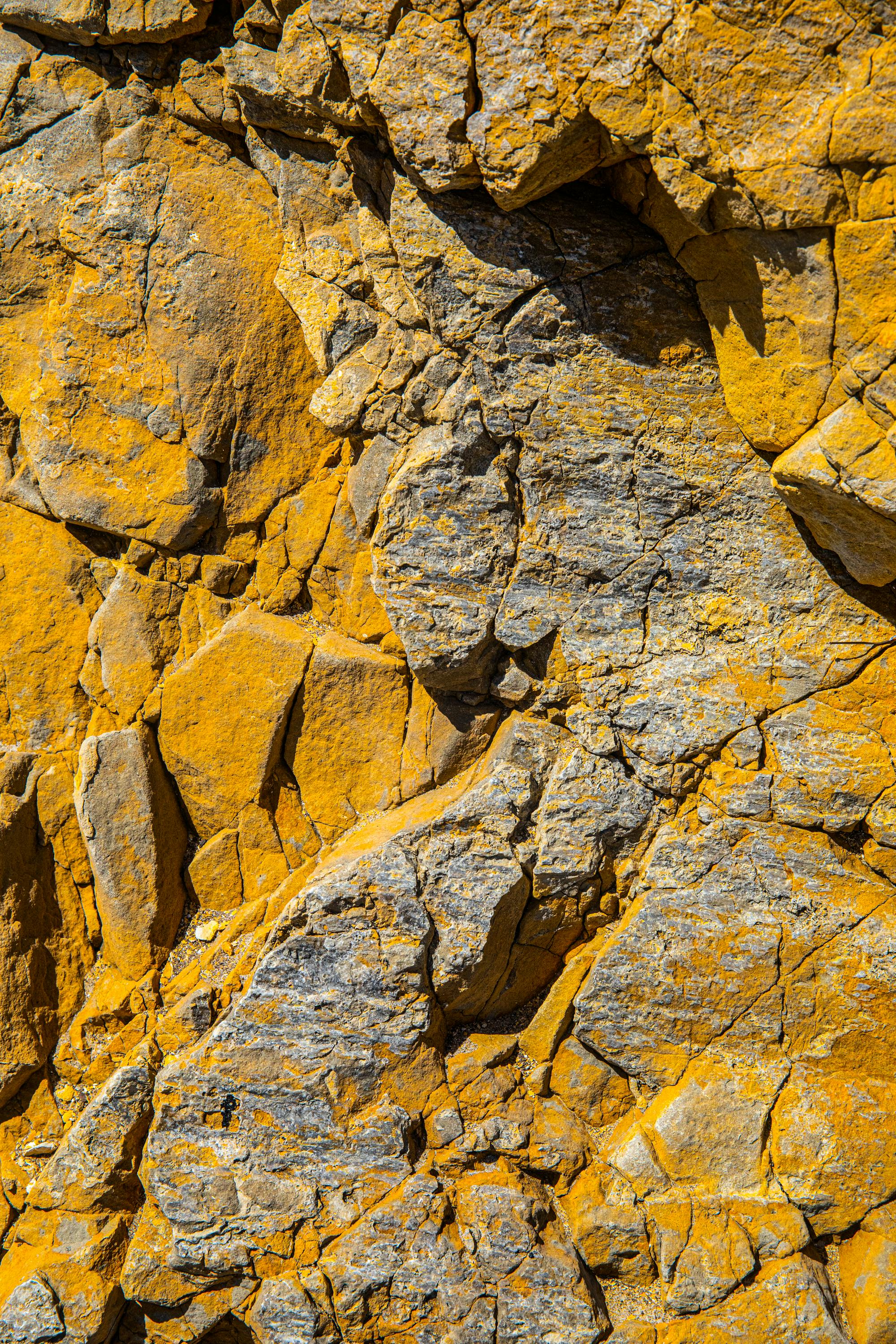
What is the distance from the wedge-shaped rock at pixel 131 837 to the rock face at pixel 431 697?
0.02 metres

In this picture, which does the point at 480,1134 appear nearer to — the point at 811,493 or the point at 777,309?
the point at 811,493

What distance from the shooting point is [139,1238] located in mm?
4152

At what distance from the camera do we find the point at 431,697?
423 centimetres

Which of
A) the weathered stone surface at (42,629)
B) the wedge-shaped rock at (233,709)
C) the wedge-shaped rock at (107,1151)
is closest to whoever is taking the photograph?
the wedge-shaped rock at (107,1151)

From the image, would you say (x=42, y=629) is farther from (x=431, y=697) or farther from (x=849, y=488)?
(x=849, y=488)

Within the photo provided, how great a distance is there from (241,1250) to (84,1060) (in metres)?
1.29

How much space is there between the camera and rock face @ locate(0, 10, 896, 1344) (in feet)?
11.5

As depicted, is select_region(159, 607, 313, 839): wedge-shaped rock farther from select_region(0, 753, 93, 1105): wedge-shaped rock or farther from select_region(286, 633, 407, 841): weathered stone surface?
select_region(0, 753, 93, 1105): wedge-shaped rock

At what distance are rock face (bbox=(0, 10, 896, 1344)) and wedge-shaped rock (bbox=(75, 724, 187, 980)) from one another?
2cm

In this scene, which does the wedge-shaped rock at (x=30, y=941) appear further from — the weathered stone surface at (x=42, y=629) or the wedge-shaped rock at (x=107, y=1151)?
the wedge-shaped rock at (x=107, y=1151)

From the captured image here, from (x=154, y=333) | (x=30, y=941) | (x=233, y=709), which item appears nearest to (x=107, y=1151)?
(x=30, y=941)

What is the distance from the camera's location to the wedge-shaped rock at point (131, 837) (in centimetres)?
444

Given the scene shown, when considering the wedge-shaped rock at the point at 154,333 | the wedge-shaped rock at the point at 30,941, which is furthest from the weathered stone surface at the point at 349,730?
the wedge-shaped rock at the point at 30,941

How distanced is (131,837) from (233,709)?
893mm
